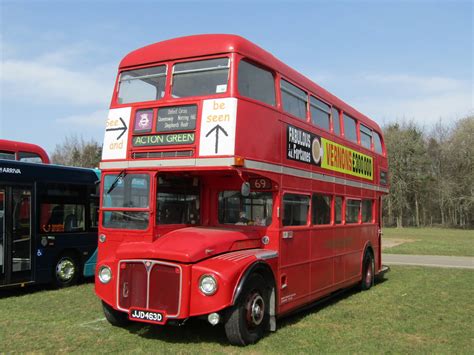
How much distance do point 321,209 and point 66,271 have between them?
6.17m

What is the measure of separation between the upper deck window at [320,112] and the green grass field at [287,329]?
3.51 meters

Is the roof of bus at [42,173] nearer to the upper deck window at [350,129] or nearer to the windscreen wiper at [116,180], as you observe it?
the windscreen wiper at [116,180]

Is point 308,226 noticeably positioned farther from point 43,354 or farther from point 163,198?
point 43,354

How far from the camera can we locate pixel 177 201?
7.49 meters

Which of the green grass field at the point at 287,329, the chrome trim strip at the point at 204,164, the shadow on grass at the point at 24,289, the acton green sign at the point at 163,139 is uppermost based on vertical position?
the acton green sign at the point at 163,139

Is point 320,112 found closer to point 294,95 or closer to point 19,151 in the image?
point 294,95

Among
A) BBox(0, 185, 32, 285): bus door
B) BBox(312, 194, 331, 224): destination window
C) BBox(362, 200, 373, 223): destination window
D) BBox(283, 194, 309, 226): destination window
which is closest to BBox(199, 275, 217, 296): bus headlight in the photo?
BBox(283, 194, 309, 226): destination window

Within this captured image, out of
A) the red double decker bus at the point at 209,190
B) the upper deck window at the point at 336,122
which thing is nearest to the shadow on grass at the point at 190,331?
the red double decker bus at the point at 209,190

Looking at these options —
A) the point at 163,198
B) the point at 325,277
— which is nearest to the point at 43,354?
the point at 163,198

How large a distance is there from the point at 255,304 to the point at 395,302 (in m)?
4.52

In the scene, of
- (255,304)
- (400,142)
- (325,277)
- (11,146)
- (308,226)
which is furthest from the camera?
(400,142)

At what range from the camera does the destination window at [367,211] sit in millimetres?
12094

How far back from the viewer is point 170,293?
626 cm

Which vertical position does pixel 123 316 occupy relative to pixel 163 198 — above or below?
below
